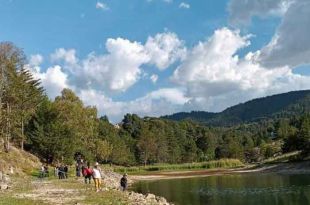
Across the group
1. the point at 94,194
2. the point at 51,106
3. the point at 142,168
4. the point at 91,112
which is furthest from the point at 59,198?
the point at 142,168

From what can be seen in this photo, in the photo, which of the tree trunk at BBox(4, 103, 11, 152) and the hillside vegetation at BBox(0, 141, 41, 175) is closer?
the hillside vegetation at BBox(0, 141, 41, 175)

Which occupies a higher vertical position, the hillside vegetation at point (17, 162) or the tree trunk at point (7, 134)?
the tree trunk at point (7, 134)

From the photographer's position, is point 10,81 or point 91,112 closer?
point 10,81

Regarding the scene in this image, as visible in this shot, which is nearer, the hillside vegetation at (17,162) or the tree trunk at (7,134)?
the hillside vegetation at (17,162)

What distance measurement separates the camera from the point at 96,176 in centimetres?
4972

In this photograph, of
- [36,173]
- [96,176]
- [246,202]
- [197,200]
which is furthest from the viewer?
[36,173]

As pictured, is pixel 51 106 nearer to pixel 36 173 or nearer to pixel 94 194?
pixel 36 173

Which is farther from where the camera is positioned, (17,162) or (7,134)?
(7,134)

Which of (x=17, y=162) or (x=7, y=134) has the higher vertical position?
(x=7, y=134)

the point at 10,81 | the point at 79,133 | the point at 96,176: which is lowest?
the point at 96,176

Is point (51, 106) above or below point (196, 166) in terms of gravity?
above

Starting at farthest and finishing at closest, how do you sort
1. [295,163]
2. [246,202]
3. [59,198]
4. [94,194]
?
[295,163]
[246,202]
[94,194]
[59,198]

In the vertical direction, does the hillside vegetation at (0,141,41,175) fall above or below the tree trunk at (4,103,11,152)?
below

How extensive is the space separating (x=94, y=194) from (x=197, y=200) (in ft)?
75.2
